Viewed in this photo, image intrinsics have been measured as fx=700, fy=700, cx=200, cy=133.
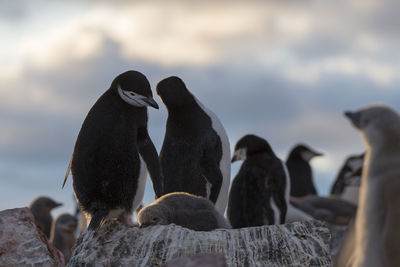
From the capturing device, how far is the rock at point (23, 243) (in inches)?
202


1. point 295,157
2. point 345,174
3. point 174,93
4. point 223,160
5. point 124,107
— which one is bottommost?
point 345,174

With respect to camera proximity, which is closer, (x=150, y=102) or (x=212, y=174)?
(x=150, y=102)

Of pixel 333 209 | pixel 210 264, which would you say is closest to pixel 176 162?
pixel 210 264

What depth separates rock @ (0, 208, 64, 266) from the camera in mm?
5125

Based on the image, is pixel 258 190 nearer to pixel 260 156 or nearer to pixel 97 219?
pixel 260 156

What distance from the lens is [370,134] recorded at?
4.17 metres

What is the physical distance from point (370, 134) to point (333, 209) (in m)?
8.48

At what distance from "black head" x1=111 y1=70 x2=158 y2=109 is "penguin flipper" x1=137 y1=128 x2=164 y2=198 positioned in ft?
0.98

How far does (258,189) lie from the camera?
9.36 meters

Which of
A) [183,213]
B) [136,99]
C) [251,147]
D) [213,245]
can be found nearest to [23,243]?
[183,213]

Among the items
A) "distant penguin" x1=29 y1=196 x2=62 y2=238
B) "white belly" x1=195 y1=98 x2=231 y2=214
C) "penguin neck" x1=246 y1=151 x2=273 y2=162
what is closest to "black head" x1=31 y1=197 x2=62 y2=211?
"distant penguin" x1=29 y1=196 x2=62 y2=238

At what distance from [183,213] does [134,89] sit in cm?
133

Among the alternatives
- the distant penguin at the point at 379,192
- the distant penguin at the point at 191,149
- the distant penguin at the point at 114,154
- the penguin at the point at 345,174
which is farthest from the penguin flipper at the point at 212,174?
the penguin at the point at 345,174

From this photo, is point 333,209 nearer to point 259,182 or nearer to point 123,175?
point 259,182
